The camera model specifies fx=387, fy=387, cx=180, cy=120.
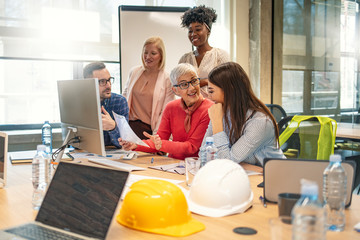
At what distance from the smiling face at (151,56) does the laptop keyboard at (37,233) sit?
201cm

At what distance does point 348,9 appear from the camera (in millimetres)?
4465

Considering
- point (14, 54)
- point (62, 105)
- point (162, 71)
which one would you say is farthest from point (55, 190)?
point (14, 54)

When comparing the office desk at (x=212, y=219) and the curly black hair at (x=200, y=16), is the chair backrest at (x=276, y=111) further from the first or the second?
the office desk at (x=212, y=219)

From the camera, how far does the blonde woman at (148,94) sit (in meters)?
3.17

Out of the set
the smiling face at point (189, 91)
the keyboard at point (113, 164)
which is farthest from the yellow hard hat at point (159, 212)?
the smiling face at point (189, 91)

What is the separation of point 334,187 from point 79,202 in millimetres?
781

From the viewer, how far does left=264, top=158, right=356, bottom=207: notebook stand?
127cm

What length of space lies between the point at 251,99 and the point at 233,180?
0.92 m

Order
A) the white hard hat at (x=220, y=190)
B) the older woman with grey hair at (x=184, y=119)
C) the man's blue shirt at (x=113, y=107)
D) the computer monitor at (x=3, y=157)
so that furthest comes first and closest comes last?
the man's blue shirt at (x=113, y=107), the older woman with grey hair at (x=184, y=119), the computer monitor at (x=3, y=157), the white hard hat at (x=220, y=190)

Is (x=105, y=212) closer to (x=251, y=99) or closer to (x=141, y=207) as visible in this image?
(x=141, y=207)

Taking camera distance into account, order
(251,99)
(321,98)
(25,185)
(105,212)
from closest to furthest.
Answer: (105,212) < (25,185) < (251,99) < (321,98)

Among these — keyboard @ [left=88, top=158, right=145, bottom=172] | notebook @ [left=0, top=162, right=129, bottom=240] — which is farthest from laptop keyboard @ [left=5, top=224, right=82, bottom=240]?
keyboard @ [left=88, top=158, right=145, bottom=172]

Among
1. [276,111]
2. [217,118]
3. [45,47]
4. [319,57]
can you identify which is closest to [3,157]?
[217,118]

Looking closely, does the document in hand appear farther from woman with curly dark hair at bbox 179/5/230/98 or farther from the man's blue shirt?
woman with curly dark hair at bbox 179/5/230/98
